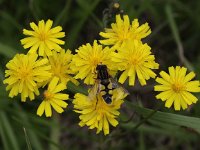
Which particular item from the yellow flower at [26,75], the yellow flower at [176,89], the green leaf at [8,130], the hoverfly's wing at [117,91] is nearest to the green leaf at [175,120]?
the yellow flower at [176,89]

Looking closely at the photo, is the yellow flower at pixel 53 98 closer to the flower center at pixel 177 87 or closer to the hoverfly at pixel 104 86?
the hoverfly at pixel 104 86

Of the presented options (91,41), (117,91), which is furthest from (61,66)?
(91,41)

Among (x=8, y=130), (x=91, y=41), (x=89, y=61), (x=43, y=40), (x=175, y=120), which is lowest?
(x=175, y=120)

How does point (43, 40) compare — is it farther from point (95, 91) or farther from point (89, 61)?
point (95, 91)

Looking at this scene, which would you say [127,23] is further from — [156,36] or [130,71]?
[156,36]

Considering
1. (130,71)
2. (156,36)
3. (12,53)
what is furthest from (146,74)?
(156,36)

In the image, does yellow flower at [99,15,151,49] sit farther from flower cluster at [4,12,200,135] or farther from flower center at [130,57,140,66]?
flower center at [130,57,140,66]
